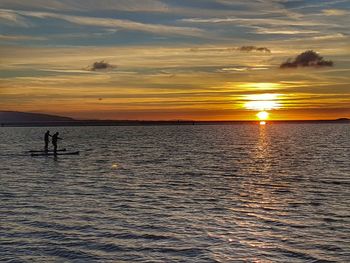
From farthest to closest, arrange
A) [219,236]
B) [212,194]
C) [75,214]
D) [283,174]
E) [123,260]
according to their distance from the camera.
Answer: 1. [283,174]
2. [212,194]
3. [75,214]
4. [219,236]
5. [123,260]

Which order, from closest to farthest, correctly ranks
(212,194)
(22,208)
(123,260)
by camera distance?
(123,260)
(22,208)
(212,194)

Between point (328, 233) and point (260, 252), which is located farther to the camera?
point (328, 233)

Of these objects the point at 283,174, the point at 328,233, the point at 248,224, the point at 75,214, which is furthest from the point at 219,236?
the point at 283,174

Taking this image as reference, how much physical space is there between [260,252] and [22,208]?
14.0 metres

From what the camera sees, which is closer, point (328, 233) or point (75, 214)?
point (328, 233)

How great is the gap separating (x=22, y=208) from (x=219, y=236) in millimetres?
11679

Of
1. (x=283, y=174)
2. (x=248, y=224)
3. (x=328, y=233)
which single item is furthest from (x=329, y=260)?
(x=283, y=174)

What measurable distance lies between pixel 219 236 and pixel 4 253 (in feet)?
27.8

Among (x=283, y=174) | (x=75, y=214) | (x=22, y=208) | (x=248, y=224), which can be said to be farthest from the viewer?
(x=283, y=174)

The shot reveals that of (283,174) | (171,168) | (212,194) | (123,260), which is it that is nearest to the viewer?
(123,260)

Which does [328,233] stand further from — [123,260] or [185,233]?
[123,260]

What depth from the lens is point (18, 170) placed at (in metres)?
47.9

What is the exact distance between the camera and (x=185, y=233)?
20.8 meters

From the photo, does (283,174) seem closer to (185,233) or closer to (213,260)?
(185,233)
